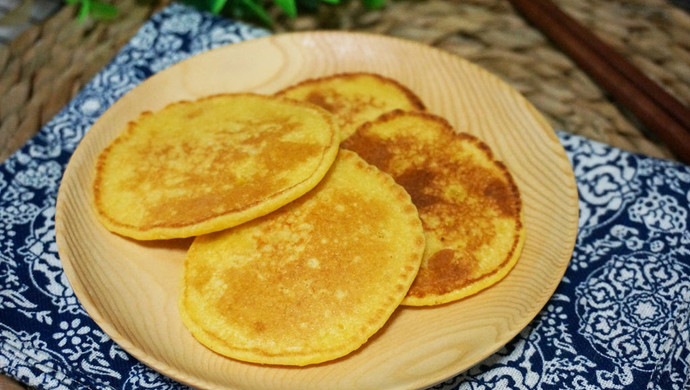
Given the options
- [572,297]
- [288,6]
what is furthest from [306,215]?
[288,6]

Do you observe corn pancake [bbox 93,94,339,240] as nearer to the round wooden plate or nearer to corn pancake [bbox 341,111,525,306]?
the round wooden plate

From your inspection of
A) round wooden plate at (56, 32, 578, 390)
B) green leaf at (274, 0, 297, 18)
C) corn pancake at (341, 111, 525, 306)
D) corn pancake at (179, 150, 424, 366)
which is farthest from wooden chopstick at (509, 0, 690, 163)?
corn pancake at (179, 150, 424, 366)

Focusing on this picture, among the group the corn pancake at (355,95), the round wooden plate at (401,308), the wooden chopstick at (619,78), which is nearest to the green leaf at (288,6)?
the round wooden plate at (401,308)

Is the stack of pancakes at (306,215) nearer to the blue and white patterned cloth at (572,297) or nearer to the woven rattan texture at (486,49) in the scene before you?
the blue and white patterned cloth at (572,297)

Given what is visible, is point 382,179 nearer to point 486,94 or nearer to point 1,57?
point 486,94

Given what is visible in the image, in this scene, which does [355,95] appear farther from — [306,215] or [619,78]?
[619,78]

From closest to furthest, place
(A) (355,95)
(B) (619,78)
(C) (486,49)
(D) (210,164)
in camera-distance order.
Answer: (D) (210,164) < (A) (355,95) < (B) (619,78) < (C) (486,49)
